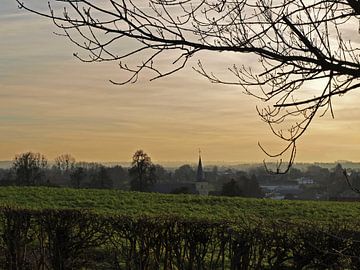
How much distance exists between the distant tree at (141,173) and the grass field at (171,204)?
69.8ft

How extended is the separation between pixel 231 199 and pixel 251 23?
20.0 metres

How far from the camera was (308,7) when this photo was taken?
3338mm

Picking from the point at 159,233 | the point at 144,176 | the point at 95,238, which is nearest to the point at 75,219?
the point at 95,238

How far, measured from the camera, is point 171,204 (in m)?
21.4

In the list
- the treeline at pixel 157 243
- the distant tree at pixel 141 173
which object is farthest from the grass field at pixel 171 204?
the distant tree at pixel 141 173

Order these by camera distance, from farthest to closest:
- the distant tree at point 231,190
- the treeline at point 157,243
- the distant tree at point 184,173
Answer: the distant tree at point 184,173 → the distant tree at point 231,190 → the treeline at point 157,243

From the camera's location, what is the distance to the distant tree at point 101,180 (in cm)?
4780

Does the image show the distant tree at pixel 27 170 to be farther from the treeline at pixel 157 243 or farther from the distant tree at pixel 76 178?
the treeline at pixel 157 243

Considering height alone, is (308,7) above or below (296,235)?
above

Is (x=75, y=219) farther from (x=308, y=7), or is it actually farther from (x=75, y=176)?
(x=75, y=176)

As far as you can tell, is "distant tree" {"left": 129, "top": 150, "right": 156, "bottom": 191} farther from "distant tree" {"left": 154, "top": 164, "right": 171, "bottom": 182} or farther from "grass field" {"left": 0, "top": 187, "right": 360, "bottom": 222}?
"grass field" {"left": 0, "top": 187, "right": 360, "bottom": 222}

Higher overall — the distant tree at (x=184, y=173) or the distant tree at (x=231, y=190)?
the distant tree at (x=184, y=173)

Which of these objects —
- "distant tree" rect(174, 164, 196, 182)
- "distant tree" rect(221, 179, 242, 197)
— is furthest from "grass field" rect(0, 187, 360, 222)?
"distant tree" rect(174, 164, 196, 182)

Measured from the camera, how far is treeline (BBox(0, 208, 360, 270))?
699 centimetres
